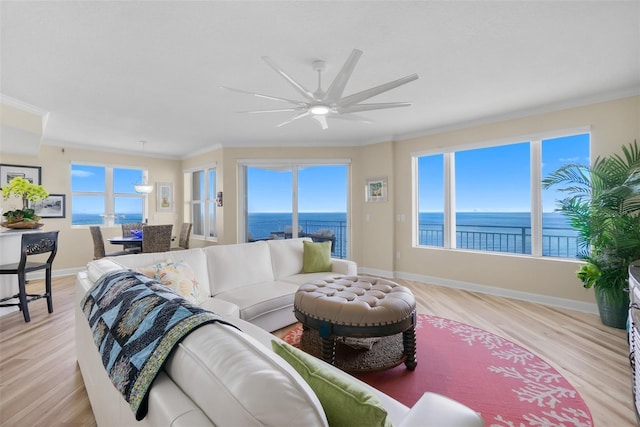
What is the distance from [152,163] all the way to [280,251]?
15.7ft

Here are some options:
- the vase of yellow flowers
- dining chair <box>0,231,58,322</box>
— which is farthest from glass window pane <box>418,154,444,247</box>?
the vase of yellow flowers

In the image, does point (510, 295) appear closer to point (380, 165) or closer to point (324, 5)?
point (380, 165)

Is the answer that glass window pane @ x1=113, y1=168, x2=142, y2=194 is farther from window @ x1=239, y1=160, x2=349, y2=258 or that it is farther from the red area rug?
the red area rug

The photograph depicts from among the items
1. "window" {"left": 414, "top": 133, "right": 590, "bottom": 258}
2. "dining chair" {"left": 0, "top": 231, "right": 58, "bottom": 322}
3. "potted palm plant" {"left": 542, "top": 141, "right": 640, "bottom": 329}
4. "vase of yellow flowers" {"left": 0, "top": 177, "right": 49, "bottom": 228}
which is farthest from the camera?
"window" {"left": 414, "top": 133, "right": 590, "bottom": 258}

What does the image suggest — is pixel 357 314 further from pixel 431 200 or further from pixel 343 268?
pixel 431 200

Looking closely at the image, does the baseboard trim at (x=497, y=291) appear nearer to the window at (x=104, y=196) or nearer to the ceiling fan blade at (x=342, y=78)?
the ceiling fan blade at (x=342, y=78)

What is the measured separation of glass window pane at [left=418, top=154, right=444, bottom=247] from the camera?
4.88m

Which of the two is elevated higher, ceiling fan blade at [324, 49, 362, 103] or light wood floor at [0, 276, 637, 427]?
ceiling fan blade at [324, 49, 362, 103]

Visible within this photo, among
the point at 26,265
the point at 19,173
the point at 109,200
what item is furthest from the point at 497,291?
the point at 19,173

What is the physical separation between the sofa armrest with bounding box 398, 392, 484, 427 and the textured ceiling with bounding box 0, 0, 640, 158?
2150 mm

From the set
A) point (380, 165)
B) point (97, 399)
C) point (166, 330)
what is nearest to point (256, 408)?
point (166, 330)

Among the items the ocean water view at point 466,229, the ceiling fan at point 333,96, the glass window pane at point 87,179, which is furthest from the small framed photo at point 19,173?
the ceiling fan at point 333,96

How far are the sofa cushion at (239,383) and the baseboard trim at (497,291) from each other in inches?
166

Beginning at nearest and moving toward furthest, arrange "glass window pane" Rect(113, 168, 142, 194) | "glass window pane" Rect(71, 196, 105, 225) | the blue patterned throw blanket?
the blue patterned throw blanket, "glass window pane" Rect(71, 196, 105, 225), "glass window pane" Rect(113, 168, 142, 194)
